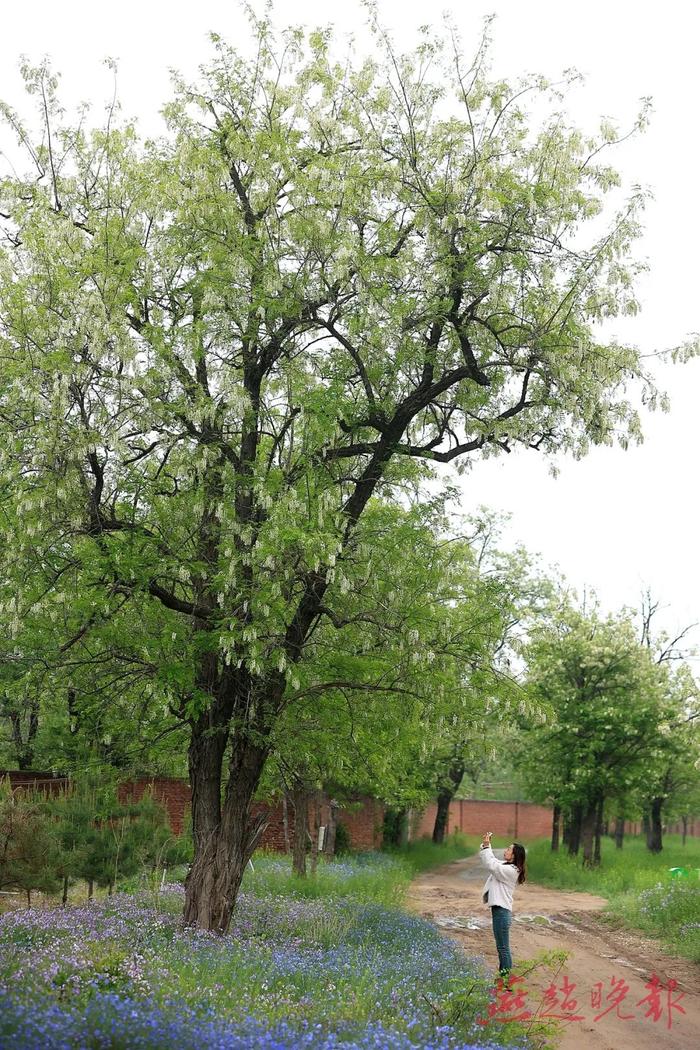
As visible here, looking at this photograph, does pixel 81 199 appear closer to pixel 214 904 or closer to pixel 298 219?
pixel 298 219

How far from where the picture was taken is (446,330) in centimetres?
1073

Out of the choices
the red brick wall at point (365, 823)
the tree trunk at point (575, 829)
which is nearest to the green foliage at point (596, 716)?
the tree trunk at point (575, 829)

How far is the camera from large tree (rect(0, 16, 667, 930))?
9656mm

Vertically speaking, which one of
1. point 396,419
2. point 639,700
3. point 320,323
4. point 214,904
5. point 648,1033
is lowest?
point 648,1033

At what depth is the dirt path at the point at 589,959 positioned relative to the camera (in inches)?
371

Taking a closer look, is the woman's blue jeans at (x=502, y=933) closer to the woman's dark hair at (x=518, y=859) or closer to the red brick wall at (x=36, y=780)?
the woman's dark hair at (x=518, y=859)

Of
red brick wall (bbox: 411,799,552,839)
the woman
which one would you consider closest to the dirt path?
the woman

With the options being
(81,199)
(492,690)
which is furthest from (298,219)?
(492,690)

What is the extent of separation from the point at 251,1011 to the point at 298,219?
7.46 metres

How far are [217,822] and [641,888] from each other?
13850 mm

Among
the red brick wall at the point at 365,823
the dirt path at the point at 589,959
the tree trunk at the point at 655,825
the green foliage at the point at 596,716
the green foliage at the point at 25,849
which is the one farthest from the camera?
the tree trunk at the point at 655,825

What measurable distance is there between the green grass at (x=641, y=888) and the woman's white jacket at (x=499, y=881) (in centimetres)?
507

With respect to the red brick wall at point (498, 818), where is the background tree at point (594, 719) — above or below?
above

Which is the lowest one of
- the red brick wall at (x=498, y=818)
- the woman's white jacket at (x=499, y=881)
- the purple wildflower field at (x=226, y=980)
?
the red brick wall at (x=498, y=818)
